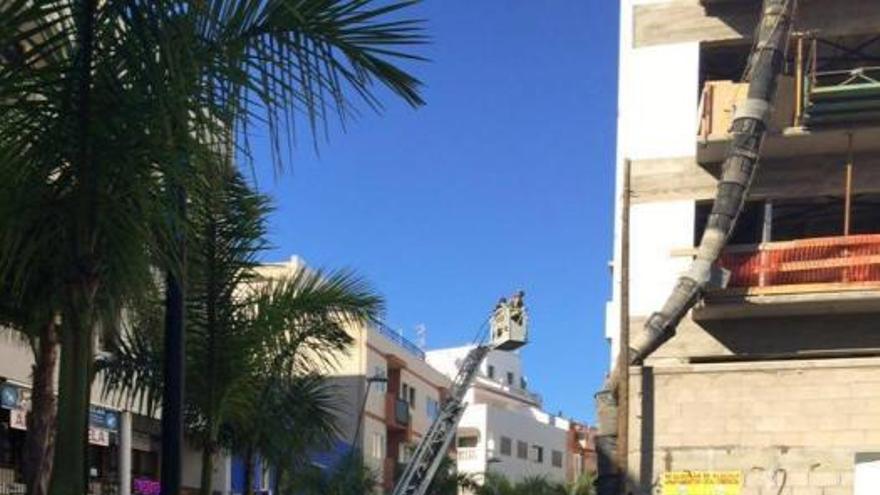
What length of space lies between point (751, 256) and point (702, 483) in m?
5.03

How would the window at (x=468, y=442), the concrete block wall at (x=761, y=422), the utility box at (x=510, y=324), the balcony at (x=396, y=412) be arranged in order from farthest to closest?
the window at (x=468, y=442), the balcony at (x=396, y=412), the utility box at (x=510, y=324), the concrete block wall at (x=761, y=422)

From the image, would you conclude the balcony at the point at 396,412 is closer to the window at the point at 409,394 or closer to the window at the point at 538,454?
the window at the point at 409,394

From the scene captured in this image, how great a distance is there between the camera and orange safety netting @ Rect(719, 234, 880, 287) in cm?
2302

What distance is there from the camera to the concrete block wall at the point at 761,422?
2047cm

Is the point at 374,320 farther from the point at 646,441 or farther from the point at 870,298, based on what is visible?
the point at 870,298

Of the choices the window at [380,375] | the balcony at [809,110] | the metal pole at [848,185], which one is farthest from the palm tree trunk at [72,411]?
the window at [380,375]

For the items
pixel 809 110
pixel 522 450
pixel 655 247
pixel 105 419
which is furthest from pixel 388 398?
pixel 809 110

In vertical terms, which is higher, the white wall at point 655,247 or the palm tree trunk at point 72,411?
the white wall at point 655,247

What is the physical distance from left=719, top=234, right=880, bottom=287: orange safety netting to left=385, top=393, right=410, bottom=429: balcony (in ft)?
125

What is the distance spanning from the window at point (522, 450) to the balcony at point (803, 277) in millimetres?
65642

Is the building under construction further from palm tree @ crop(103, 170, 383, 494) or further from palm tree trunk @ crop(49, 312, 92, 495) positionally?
palm tree trunk @ crop(49, 312, 92, 495)

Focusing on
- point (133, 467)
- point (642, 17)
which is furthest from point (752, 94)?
point (133, 467)

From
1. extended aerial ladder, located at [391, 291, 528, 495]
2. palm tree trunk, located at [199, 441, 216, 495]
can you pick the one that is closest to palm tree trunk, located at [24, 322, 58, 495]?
palm tree trunk, located at [199, 441, 216, 495]

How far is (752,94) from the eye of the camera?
22.9m
